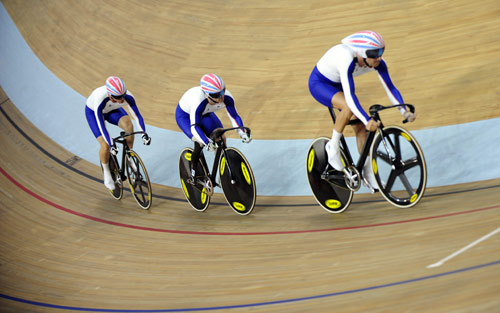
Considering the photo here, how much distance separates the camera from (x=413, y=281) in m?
2.23

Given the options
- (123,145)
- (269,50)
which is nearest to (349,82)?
(123,145)

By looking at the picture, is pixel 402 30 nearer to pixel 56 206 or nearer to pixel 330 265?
pixel 330 265

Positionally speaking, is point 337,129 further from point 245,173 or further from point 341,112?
point 245,173

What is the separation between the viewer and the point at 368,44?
9.29 ft

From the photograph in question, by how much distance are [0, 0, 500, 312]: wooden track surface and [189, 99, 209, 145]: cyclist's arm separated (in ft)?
2.25

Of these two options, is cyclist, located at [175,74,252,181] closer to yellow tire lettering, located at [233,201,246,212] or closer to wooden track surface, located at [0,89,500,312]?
yellow tire lettering, located at [233,201,246,212]

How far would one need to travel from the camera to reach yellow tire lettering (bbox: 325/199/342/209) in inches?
136

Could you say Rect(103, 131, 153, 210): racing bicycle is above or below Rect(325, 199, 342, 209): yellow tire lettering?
above

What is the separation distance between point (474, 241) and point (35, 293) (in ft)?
8.67

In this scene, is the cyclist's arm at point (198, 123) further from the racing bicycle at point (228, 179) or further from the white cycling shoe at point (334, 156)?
the white cycling shoe at point (334, 156)

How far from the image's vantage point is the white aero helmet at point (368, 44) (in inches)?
111

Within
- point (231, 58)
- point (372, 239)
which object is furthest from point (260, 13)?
point (372, 239)

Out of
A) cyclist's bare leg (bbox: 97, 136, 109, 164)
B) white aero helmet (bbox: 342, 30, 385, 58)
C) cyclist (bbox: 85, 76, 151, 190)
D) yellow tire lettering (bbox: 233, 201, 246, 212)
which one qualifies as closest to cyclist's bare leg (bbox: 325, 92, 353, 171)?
white aero helmet (bbox: 342, 30, 385, 58)

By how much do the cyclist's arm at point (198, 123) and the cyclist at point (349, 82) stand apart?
0.86 m
